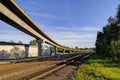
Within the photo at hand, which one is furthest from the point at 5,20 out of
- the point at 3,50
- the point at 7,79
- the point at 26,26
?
the point at 3,50

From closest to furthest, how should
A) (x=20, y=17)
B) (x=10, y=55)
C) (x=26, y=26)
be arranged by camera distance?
1. (x=20, y=17)
2. (x=26, y=26)
3. (x=10, y=55)

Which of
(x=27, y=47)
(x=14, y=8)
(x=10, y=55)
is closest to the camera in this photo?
(x=14, y=8)

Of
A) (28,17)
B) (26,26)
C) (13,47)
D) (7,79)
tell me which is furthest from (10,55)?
(7,79)

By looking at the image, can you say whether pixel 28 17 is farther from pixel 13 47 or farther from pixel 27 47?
pixel 27 47

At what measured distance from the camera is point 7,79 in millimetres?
15656

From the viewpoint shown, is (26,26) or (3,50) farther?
(3,50)

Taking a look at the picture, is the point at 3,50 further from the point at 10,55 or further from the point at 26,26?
the point at 26,26

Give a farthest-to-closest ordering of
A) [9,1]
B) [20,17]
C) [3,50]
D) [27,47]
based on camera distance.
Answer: [27,47] → [3,50] → [20,17] → [9,1]

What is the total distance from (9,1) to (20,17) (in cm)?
841

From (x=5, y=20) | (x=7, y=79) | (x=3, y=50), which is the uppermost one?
(x=5, y=20)

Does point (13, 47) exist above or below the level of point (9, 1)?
Result: below

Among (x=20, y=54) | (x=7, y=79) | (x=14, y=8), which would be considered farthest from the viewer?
(x=20, y=54)

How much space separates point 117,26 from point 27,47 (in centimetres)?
2619

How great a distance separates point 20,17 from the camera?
37312mm
